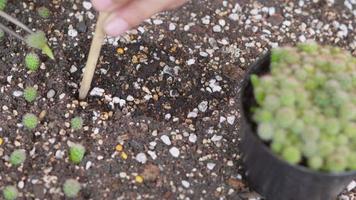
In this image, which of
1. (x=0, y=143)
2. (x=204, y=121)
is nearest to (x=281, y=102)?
(x=204, y=121)

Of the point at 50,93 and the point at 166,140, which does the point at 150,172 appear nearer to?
the point at 166,140

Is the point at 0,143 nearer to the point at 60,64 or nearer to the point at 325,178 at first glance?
the point at 60,64

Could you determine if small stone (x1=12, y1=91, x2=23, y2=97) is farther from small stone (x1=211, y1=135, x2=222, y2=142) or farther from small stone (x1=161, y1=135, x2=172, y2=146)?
small stone (x1=211, y1=135, x2=222, y2=142)

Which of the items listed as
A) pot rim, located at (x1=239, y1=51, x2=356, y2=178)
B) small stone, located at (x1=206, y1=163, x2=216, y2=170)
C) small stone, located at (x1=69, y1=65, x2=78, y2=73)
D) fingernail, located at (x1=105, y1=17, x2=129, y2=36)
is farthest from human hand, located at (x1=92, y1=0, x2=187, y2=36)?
small stone, located at (x1=206, y1=163, x2=216, y2=170)

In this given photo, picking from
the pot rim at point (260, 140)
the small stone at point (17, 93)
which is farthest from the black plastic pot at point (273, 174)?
the small stone at point (17, 93)

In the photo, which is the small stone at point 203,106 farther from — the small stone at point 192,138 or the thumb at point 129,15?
the thumb at point 129,15

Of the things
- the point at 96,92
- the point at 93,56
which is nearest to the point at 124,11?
the point at 93,56
